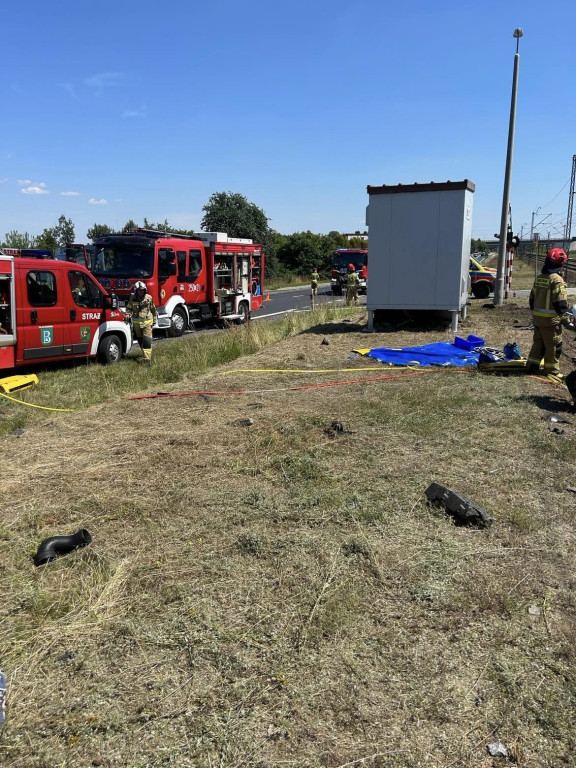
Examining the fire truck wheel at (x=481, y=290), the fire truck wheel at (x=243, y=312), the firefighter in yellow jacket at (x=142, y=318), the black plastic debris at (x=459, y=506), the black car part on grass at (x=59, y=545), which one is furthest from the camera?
the fire truck wheel at (x=481, y=290)

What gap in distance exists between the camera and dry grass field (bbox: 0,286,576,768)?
241 centimetres

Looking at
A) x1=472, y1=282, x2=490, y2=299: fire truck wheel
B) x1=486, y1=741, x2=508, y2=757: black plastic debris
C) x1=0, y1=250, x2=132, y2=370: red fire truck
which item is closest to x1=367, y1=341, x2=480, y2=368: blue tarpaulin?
x1=0, y1=250, x2=132, y2=370: red fire truck

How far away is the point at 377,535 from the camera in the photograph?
3971 millimetres

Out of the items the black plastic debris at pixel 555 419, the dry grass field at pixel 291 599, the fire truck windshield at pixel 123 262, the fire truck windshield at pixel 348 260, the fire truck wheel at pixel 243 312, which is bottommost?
the dry grass field at pixel 291 599

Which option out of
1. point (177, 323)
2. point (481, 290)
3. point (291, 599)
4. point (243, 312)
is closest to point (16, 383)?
point (291, 599)

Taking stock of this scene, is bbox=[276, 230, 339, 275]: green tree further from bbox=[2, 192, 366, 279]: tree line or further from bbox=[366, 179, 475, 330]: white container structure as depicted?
bbox=[366, 179, 475, 330]: white container structure

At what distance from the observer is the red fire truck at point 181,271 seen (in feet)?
49.0

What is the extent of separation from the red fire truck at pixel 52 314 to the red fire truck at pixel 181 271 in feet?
7.21

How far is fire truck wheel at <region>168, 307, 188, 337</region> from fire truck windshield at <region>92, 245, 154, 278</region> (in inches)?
59.8

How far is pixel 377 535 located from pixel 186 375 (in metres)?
6.67

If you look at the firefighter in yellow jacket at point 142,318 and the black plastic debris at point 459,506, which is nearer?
the black plastic debris at point 459,506

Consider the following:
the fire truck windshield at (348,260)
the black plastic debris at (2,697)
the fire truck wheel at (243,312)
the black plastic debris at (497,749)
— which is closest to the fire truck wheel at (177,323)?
the fire truck wheel at (243,312)

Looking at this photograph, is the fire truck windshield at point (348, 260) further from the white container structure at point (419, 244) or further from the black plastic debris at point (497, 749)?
the black plastic debris at point (497, 749)

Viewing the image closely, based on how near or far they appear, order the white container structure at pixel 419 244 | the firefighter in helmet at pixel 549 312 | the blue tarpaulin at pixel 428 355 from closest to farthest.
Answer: the firefighter in helmet at pixel 549 312 < the blue tarpaulin at pixel 428 355 < the white container structure at pixel 419 244
